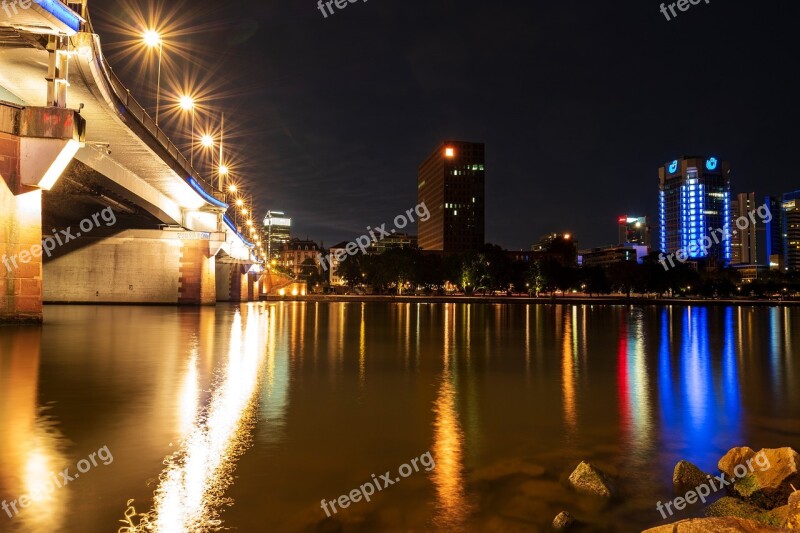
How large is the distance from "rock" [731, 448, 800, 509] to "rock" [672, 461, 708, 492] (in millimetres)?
413

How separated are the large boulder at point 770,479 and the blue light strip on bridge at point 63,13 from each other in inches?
1024

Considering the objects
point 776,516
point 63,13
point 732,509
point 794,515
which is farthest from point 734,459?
point 63,13

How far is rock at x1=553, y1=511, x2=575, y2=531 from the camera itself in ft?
21.6

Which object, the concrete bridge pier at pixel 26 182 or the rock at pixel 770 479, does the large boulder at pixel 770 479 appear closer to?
the rock at pixel 770 479

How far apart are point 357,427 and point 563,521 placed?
16.7 feet

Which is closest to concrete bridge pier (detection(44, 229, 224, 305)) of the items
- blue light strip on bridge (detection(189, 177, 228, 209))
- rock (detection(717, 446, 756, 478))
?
blue light strip on bridge (detection(189, 177, 228, 209))

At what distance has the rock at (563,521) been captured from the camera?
21.6ft

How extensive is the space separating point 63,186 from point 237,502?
41381 millimetres

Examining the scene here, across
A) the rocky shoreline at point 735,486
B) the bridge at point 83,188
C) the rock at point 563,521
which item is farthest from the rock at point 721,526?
the bridge at point 83,188

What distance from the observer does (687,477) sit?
801cm

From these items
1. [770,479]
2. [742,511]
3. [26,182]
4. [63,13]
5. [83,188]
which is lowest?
[742,511]

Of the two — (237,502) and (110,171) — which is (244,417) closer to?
(237,502)

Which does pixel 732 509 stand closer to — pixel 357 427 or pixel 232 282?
pixel 357 427

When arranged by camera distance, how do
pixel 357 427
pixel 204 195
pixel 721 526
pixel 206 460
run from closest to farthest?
pixel 721 526 < pixel 206 460 < pixel 357 427 < pixel 204 195
